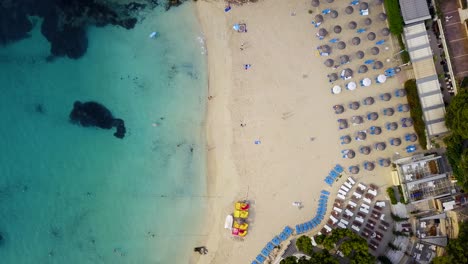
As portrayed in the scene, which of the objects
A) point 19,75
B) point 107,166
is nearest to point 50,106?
point 19,75

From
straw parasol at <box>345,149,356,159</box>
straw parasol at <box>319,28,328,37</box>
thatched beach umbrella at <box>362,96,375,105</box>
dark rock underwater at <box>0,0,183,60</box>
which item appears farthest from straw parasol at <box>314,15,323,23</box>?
dark rock underwater at <box>0,0,183,60</box>

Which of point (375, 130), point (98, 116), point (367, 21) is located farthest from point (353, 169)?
point (98, 116)

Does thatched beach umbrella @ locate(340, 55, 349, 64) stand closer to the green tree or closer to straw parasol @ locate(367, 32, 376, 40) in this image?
straw parasol @ locate(367, 32, 376, 40)

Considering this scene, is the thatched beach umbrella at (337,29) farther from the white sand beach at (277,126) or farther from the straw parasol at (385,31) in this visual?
the straw parasol at (385,31)

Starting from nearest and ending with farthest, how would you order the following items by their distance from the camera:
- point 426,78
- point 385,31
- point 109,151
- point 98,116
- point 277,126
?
point 426,78
point 385,31
point 277,126
point 98,116
point 109,151

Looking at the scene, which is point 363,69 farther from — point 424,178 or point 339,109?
point 424,178
